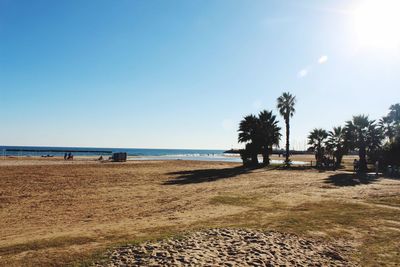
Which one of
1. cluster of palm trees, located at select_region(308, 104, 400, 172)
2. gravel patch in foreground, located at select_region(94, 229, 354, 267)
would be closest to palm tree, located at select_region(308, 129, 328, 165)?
cluster of palm trees, located at select_region(308, 104, 400, 172)

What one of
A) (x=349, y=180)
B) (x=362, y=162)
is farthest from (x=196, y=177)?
(x=362, y=162)

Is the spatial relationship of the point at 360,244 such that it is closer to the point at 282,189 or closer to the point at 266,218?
the point at 266,218

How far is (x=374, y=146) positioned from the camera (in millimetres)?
45938

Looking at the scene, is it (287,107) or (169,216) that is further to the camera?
(287,107)

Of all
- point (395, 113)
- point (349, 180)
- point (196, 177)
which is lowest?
point (196, 177)

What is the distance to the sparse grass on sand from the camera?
10.1 meters

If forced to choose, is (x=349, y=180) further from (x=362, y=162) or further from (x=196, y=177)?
(x=196, y=177)

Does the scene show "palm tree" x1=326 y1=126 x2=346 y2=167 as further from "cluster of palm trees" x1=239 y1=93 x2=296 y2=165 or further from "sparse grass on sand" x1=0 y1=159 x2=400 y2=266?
"sparse grass on sand" x1=0 y1=159 x2=400 y2=266

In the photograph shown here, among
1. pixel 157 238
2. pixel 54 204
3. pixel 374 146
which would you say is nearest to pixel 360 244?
pixel 157 238

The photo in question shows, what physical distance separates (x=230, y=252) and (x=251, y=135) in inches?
1710

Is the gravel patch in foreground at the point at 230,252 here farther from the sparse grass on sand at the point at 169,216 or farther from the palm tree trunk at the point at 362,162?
the palm tree trunk at the point at 362,162

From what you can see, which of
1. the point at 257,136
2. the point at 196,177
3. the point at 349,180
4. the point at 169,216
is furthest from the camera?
the point at 257,136

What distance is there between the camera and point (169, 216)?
15.1 m

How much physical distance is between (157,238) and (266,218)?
568 centimetres
